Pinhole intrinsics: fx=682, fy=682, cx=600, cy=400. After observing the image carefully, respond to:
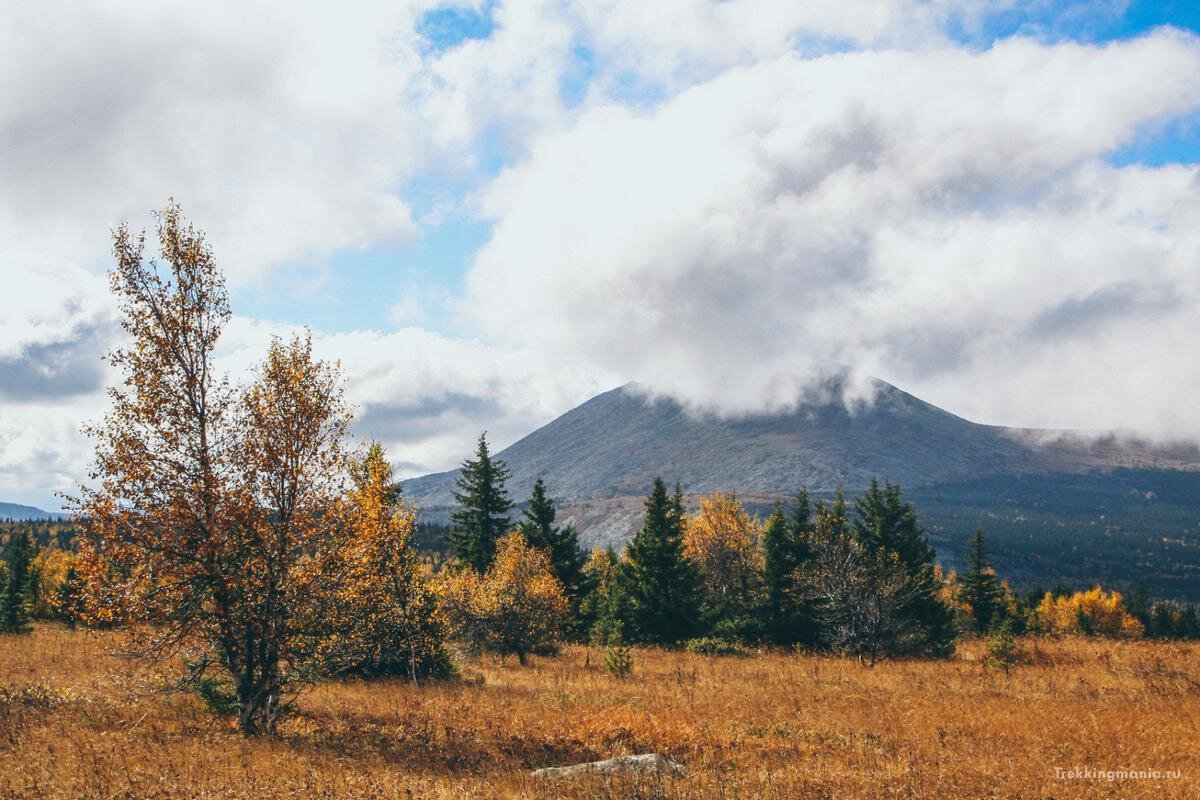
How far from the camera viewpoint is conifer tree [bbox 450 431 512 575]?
1871 inches

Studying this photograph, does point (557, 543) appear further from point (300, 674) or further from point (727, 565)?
point (300, 674)

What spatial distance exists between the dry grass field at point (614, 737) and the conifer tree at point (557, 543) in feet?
87.5

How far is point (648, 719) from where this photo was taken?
15648 millimetres

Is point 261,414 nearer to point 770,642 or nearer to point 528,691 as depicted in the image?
point 528,691

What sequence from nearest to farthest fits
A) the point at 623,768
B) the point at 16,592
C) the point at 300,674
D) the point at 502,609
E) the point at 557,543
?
1. the point at 623,768
2. the point at 300,674
3. the point at 502,609
4. the point at 16,592
5. the point at 557,543

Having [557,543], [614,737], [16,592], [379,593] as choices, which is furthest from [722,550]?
[16,592]

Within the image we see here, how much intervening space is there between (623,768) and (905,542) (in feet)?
126

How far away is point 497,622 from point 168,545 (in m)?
21.4

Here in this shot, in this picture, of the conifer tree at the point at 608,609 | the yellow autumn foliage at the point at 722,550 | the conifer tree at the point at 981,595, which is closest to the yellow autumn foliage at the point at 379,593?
the conifer tree at the point at 608,609

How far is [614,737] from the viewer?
14492 millimetres

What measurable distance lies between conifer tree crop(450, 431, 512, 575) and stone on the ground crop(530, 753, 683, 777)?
3640cm

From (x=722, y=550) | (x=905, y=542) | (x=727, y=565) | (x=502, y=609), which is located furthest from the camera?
(x=722, y=550)

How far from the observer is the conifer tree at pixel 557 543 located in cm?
5081

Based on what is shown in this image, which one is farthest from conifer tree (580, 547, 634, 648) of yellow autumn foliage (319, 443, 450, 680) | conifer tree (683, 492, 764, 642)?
yellow autumn foliage (319, 443, 450, 680)
